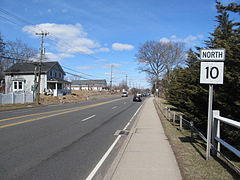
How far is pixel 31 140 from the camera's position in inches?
312

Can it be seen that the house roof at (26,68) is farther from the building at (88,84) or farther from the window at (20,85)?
the building at (88,84)

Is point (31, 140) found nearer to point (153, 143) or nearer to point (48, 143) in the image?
point (48, 143)

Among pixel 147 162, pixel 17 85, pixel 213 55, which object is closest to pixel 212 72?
pixel 213 55

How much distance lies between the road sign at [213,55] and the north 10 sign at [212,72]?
0.44ft

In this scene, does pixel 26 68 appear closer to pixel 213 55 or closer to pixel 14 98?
pixel 14 98

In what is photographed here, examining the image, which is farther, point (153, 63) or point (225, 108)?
point (153, 63)

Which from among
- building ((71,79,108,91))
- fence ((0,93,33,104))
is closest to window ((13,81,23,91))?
fence ((0,93,33,104))

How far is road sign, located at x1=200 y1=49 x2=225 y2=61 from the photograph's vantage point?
17.8 feet

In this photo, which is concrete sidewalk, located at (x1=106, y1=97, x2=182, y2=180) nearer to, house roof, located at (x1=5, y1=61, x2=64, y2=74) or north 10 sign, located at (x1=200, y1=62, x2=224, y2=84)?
north 10 sign, located at (x1=200, y1=62, x2=224, y2=84)

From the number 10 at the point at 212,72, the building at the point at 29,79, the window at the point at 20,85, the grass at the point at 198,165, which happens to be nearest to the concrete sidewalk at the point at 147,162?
the grass at the point at 198,165

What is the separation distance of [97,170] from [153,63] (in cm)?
5317

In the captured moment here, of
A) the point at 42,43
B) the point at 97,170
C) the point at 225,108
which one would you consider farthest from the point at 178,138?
the point at 42,43

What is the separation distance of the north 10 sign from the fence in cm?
2773

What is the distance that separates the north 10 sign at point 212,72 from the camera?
5.42 meters
